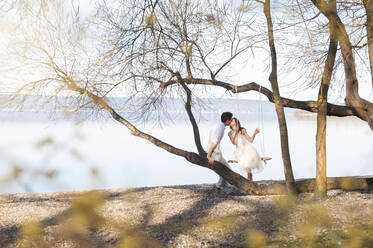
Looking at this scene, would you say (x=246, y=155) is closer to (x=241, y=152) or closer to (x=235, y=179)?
(x=241, y=152)

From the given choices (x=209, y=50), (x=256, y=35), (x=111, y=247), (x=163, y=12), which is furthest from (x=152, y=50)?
(x=111, y=247)

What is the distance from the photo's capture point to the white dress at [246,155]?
25.7ft

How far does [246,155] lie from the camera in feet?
25.7

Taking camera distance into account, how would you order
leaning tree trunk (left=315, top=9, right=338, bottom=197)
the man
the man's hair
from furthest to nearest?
the man's hair < the man < leaning tree trunk (left=315, top=9, right=338, bottom=197)

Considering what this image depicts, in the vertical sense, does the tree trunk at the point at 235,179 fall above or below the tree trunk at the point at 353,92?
below

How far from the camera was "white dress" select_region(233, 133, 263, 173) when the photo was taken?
25.7 ft

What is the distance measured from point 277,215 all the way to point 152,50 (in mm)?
3024

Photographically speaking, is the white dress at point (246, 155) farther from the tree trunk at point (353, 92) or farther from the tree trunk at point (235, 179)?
the tree trunk at point (353, 92)

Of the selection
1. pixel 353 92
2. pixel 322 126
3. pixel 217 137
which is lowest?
pixel 217 137

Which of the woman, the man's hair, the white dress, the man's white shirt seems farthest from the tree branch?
the white dress

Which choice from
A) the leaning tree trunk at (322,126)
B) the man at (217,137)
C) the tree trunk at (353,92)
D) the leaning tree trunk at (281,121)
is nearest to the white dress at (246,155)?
the man at (217,137)

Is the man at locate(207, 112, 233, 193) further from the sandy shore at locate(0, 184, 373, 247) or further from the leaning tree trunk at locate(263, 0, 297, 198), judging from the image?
the leaning tree trunk at locate(263, 0, 297, 198)

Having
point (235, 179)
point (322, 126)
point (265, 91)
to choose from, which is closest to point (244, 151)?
point (235, 179)

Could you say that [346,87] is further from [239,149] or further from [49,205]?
[49,205]
